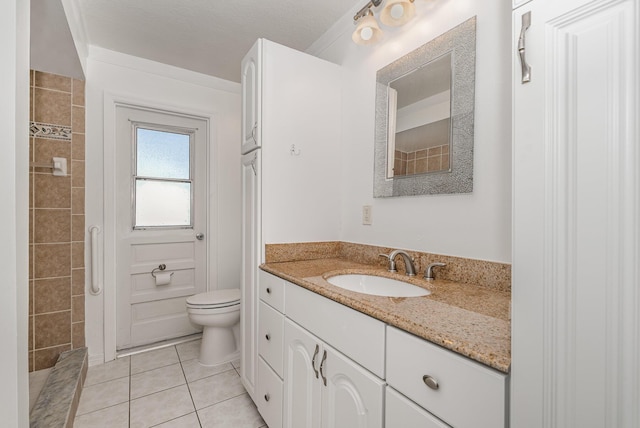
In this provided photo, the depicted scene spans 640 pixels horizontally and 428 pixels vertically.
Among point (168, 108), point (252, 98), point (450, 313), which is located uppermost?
point (168, 108)

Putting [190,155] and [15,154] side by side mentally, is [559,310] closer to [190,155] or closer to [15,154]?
[15,154]

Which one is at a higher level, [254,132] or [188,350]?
[254,132]

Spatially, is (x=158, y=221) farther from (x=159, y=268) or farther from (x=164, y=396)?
(x=164, y=396)

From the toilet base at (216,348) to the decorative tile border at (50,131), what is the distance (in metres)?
1.72

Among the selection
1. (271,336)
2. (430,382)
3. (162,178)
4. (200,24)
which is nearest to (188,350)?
(271,336)

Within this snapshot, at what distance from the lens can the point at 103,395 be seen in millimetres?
1816

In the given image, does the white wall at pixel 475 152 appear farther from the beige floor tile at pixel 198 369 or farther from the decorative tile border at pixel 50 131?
the decorative tile border at pixel 50 131

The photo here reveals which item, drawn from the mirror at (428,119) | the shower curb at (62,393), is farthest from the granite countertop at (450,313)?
the shower curb at (62,393)

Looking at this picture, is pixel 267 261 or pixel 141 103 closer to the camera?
pixel 267 261

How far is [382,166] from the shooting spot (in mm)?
1608

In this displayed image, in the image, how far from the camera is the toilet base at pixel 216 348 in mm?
2186

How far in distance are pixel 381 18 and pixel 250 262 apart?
57.7 inches

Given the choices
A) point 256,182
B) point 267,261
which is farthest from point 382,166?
point 267,261

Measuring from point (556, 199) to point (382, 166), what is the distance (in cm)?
115
